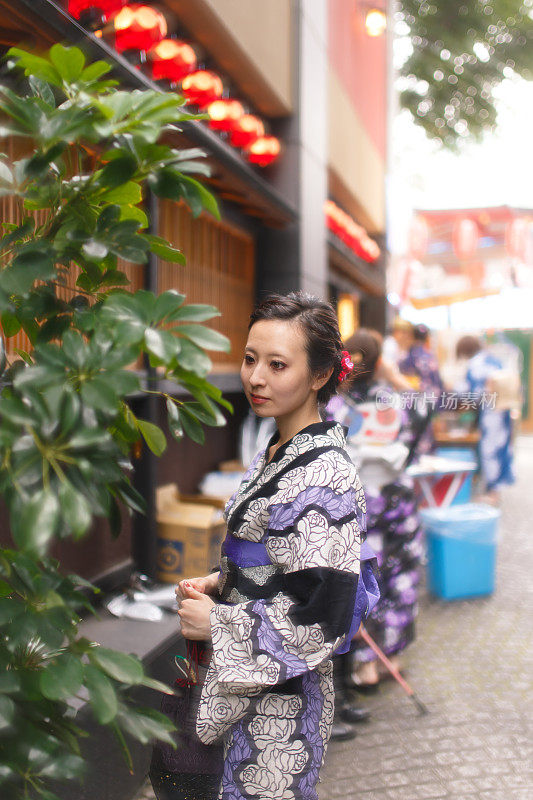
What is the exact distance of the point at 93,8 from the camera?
4.04m

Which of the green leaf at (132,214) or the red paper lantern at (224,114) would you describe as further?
the red paper lantern at (224,114)

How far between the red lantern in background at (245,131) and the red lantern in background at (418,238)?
7.76 meters

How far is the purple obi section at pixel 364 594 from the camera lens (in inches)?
76.0

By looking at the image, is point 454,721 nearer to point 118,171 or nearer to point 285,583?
point 285,583

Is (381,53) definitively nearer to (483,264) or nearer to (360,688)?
(483,264)

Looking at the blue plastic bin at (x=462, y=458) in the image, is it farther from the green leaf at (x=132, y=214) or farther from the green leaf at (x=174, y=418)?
the green leaf at (x=132, y=214)

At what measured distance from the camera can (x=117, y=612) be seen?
4.00 meters

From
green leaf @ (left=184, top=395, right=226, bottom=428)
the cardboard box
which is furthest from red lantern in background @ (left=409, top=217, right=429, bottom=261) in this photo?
green leaf @ (left=184, top=395, right=226, bottom=428)

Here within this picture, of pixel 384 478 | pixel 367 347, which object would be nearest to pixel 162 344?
pixel 367 347

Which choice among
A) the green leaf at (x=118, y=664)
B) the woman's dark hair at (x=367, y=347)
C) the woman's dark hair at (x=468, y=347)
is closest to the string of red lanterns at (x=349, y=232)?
the woman's dark hair at (x=468, y=347)

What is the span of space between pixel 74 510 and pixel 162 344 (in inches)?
12.6

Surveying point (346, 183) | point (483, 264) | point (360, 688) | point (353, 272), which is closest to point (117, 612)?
point (360, 688)

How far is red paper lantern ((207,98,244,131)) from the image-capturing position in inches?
222

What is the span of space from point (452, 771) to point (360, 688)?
93 centimetres
